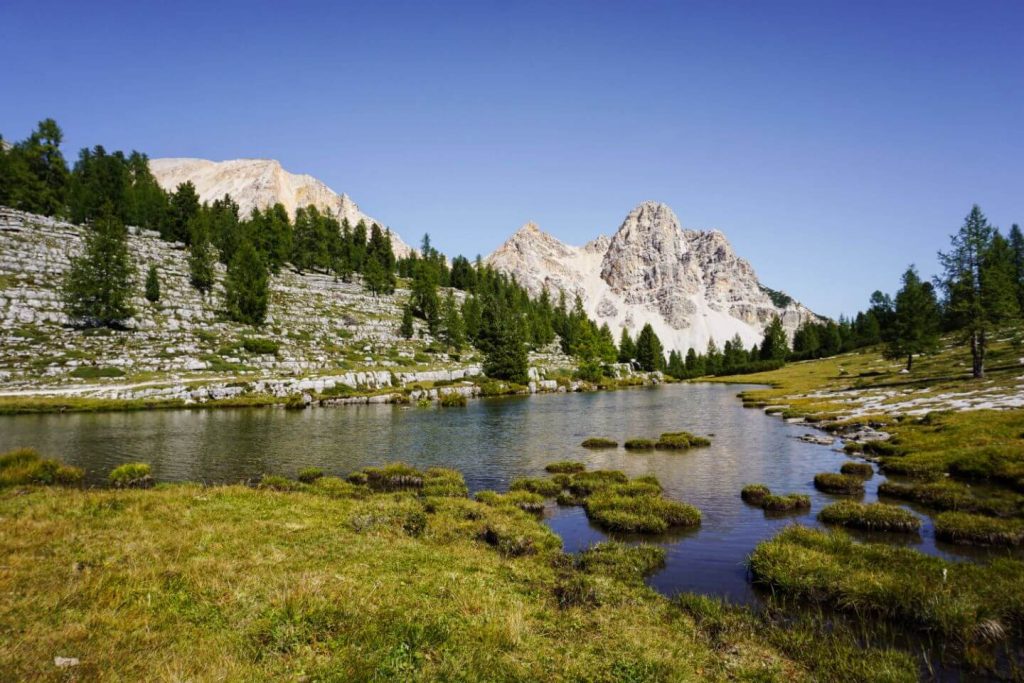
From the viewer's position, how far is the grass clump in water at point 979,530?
1989 cm

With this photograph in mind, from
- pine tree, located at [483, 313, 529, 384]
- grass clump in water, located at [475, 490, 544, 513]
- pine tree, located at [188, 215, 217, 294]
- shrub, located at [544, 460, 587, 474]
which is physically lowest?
shrub, located at [544, 460, 587, 474]

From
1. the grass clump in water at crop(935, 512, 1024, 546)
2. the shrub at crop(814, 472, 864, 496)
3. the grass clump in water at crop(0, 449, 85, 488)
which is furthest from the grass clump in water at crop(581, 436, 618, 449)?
the grass clump in water at crop(0, 449, 85, 488)

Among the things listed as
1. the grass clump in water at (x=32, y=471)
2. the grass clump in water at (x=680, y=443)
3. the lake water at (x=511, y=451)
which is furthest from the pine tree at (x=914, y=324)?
the grass clump in water at (x=32, y=471)

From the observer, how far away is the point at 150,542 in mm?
15180

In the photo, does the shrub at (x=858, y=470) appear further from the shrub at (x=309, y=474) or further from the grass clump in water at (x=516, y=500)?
the shrub at (x=309, y=474)

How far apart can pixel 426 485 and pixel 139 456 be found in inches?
1062

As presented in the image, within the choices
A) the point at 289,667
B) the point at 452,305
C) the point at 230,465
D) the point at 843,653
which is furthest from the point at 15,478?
the point at 452,305

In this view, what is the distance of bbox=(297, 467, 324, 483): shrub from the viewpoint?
111ft

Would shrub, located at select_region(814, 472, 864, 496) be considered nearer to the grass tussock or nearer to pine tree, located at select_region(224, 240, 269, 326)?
the grass tussock

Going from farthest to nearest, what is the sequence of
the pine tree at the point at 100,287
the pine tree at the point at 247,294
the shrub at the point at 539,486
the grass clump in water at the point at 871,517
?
1. the pine tree at the point at 247,294
2. the pine tree at the point at 100,287
3. the shrub at the point at 539,486
4. the grass clump in water at the point at 871,517

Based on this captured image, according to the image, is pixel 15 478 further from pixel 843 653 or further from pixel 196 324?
pixel 196 324

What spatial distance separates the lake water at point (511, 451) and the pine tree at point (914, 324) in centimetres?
4744

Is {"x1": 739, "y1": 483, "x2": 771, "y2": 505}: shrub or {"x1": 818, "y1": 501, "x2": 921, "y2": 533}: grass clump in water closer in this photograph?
{"x1": 818, "y1": 501, "x2": 921, "y2": 533}: grass clump in water

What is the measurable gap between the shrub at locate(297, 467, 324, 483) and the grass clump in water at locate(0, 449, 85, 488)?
13.4 metres
